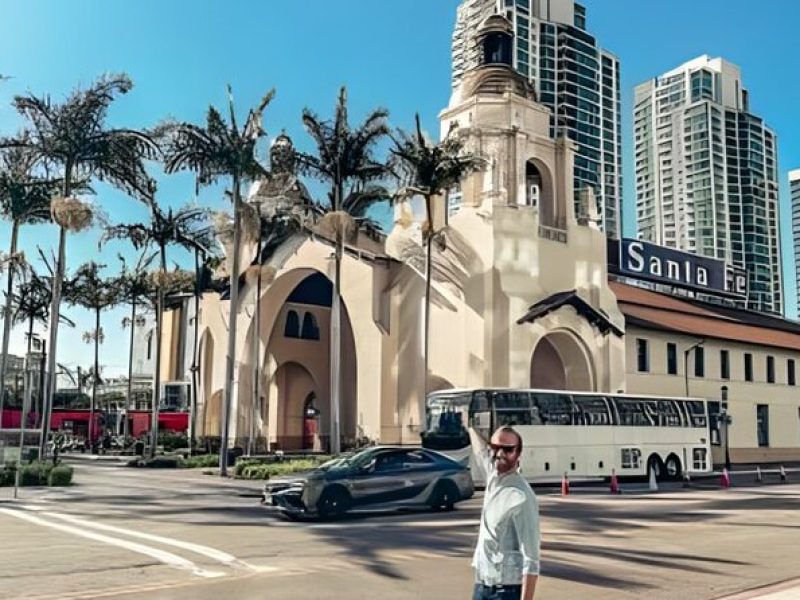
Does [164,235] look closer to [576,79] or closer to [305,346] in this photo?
[305,346]

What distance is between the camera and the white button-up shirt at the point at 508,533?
466 cm

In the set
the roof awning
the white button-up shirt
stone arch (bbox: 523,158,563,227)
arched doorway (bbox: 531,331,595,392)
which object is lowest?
the white button-up shirt

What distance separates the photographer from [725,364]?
4828 centimetres

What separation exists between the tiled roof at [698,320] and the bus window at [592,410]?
12.9 metres

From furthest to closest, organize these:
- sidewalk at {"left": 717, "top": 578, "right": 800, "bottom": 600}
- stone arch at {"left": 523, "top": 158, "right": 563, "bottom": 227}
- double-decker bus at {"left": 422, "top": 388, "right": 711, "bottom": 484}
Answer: stone arch at {"left": 523, "top": 158, "right": 563, "bottom": 227}, double-decker bus at {"left": 422, "top": 388, "right": 711, "bottom": 484}, sidewalk at {"left": 717, "top": 578, "right": 800, "bottom": 600}

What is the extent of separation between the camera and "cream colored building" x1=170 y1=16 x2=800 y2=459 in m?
36.5

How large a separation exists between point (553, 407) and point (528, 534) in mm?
24620

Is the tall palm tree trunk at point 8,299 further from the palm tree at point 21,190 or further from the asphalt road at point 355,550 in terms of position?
the asphalt road at point 355,550

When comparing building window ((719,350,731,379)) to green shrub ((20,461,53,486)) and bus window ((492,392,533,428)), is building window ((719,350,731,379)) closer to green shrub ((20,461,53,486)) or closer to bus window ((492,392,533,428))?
bus window ((492,392,533,428))

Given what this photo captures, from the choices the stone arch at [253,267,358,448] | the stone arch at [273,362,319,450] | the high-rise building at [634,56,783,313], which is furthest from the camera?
the high-rise building at [634,56,783,313]

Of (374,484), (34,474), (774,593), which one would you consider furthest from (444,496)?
(34,474)

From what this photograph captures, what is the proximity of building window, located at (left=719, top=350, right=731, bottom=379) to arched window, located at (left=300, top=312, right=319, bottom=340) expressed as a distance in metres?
23.0

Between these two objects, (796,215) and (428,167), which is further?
(796,215)

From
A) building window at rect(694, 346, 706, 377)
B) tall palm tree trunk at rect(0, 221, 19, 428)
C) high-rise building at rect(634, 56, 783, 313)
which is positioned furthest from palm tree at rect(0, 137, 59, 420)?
high-rise building at rect(634, 56, 783, 313)
